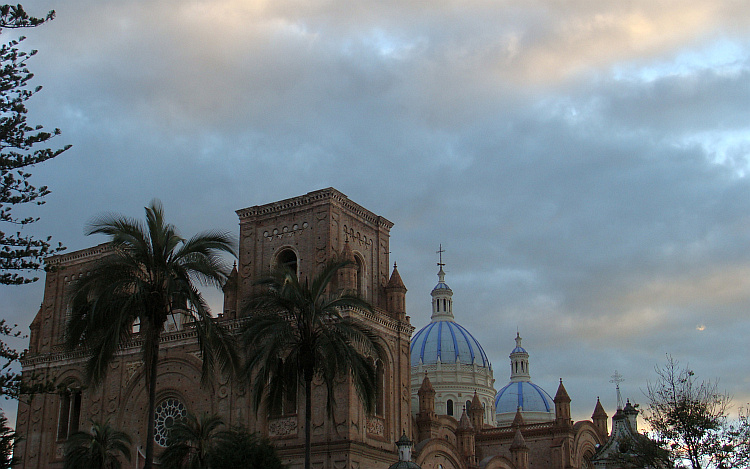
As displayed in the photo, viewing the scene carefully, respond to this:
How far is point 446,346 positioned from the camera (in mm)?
74000

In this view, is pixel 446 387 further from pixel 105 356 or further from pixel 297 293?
pixel 105 356

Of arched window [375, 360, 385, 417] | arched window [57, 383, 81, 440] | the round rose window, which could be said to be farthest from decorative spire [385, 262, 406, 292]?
arched window [57, 383, 81, 440]

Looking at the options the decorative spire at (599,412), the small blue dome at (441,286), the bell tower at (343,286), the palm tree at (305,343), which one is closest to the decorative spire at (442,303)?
the small blue dome at (441,286)

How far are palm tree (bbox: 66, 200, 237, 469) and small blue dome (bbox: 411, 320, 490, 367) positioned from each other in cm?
4851

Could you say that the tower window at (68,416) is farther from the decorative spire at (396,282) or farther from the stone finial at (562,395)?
the stone finial at (562,395)

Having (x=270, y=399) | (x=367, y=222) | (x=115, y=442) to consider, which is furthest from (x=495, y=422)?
(x=270, y=399)

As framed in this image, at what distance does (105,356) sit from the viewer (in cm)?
2477

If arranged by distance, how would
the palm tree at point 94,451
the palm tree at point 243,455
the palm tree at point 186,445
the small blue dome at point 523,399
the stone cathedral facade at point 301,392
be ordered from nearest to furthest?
the palm tree at point 243,455 → the palm tree at point 186,445 → the palm tree at point 94,451 → the stone cathedral facade at point 301,392 → the small blue dome at point 523,399

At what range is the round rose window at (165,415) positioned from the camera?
44844mm

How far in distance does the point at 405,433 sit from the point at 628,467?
13.4 metres

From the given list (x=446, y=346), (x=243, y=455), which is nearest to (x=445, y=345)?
(x=446, y=346)

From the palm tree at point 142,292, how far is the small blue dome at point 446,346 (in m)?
48.5

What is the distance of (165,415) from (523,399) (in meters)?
40.3

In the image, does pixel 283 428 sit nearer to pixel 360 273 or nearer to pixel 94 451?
pixel 94 451
